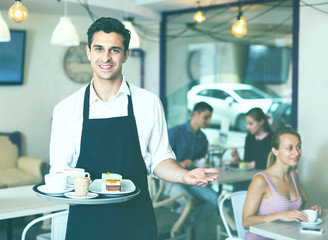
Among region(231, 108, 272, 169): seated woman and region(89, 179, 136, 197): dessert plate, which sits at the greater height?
region(231, 108, 272, 169): seated woman

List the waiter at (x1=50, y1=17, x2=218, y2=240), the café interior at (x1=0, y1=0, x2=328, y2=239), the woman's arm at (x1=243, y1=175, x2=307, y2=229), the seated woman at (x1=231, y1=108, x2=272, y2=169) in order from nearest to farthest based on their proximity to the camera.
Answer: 1. the waiter at (x1=50, y1=17, x2=218, y2=240)
2. the woman's arm at (x1=243, y1=175, x2=307, y2=229)
3. the seated woman at (x1=231, y1=108, x2=272, y2=169)
4. the café interior at (x1=0, y1=0, x2=328, y2=239)

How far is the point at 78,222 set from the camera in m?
2.17

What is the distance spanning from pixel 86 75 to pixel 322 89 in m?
3.43

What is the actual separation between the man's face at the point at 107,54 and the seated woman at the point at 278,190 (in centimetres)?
148

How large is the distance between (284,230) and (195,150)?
8.68 feet

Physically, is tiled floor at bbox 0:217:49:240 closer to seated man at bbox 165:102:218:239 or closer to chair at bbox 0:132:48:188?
chair at bbox 0:132:48:188

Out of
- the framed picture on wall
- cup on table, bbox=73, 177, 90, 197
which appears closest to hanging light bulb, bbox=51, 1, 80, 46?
the framed picture on wall

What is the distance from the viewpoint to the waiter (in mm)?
2131

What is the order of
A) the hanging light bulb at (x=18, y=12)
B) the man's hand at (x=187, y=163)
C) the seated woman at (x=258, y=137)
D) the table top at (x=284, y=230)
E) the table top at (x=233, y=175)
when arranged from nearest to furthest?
the table top at (x=284, y=230) < the hanging light bulb at (x=18, y=12) < the table top at (x=233, y=175) < the man's hand at (x=187, y=163) < the seated woman at (x=258, y=137)

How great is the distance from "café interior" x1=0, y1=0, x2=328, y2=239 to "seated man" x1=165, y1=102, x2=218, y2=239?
0.99 meters

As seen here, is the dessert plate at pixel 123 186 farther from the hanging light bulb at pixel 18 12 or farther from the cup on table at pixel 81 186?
the hanging light bulb at pixel 18 12

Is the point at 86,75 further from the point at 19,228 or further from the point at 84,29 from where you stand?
the point at 19,228

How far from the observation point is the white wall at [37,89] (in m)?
6.61

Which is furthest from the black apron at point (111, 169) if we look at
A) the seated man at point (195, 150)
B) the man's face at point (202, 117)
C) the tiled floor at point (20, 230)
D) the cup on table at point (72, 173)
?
the man's face at point (202, 117)
